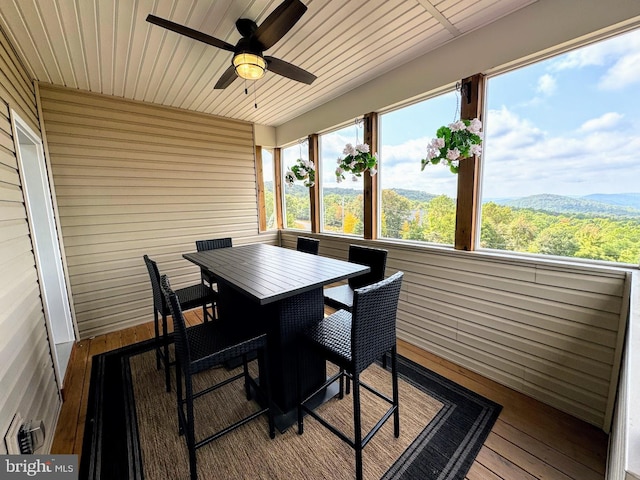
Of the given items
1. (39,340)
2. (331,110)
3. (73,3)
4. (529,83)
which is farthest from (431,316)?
(73,3)

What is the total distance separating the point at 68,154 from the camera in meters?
2.97

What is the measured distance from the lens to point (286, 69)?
6.82 ft

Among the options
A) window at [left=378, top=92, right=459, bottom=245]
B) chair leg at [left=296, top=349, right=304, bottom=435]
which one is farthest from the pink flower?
chair leg at [left=296, top=349, right=304, bottom=435]

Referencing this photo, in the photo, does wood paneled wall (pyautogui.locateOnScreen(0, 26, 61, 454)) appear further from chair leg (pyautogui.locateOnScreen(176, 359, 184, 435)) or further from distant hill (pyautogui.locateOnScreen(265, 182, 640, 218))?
distant hill (pyautogui.locateOnScreen(265, 182, 640, 218))

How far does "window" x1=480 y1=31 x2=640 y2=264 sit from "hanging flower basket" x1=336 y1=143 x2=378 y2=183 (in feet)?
3.53

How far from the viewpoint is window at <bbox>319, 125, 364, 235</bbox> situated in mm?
3439

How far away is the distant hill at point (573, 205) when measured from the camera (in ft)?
5.53

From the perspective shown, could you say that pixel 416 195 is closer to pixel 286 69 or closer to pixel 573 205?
pixel 573 205

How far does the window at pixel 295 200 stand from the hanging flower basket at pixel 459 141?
240 centimetres

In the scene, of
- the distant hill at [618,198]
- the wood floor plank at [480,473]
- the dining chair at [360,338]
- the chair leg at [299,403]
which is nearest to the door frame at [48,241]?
the chair leg at [299,403]

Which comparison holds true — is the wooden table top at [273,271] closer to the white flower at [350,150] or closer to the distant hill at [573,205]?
the white flower at [350,150]

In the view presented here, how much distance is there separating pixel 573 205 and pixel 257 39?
2.41 m

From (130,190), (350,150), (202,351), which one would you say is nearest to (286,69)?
(350,150)

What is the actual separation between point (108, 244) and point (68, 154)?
3.49 feet
